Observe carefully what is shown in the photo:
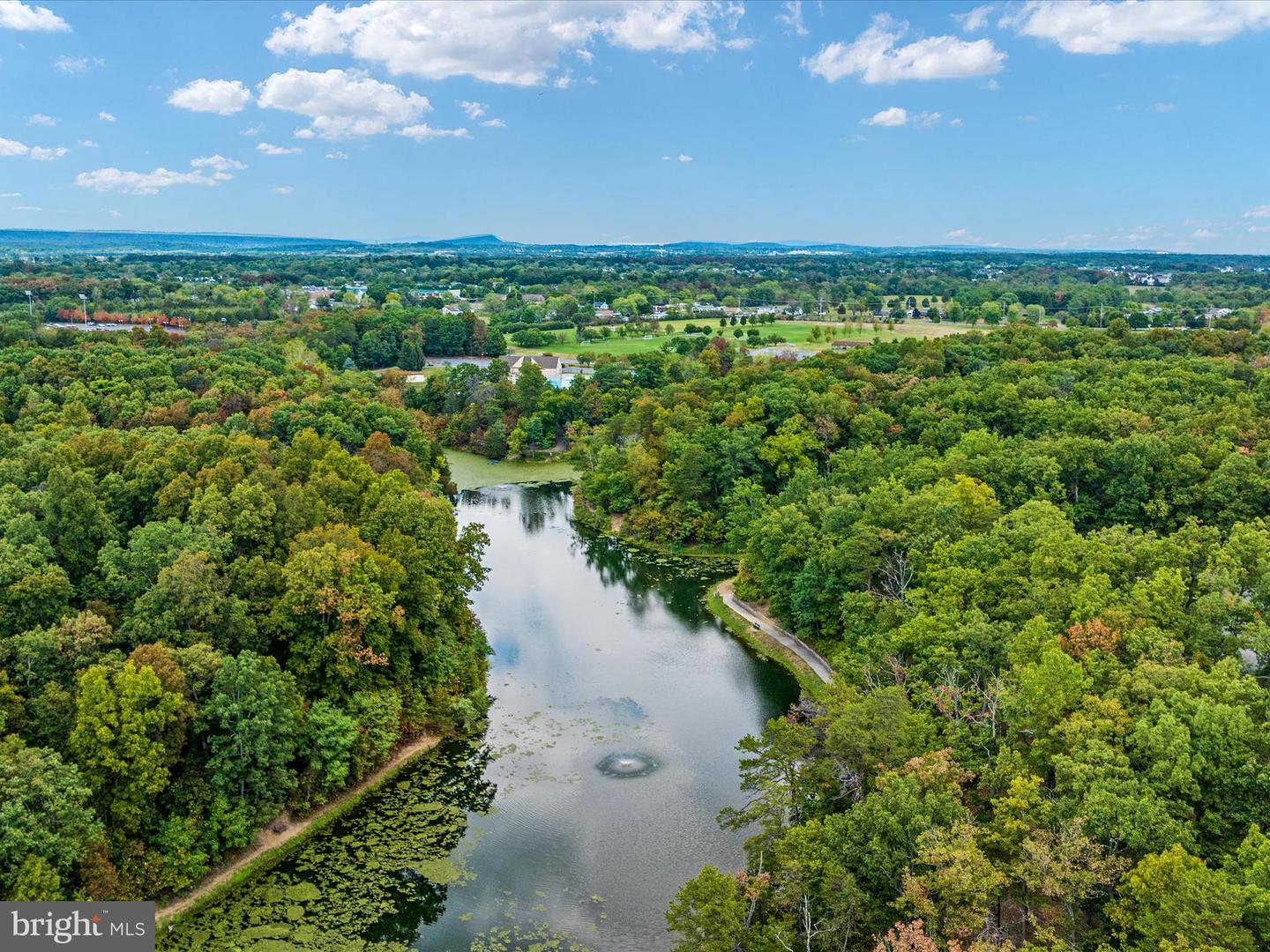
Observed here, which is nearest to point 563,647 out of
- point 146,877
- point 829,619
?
point 829,619

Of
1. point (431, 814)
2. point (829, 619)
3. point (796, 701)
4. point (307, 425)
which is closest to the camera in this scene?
point (431, 814)

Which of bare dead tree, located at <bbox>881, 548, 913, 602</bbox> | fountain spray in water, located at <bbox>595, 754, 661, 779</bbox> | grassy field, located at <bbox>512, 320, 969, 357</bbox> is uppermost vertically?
grassy field, located at <bbox>512, 320, 969, 357</bbox>

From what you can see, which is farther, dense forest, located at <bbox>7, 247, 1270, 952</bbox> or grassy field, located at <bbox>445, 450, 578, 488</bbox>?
grassy field, located at <bbox>445, 450, 578, 488</bbox>

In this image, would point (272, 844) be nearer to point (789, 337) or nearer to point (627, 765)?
point (627, 765)

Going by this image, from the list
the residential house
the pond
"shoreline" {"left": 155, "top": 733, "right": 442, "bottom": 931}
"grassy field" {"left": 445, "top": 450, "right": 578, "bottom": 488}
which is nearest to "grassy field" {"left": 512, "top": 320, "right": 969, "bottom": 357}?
the residential house

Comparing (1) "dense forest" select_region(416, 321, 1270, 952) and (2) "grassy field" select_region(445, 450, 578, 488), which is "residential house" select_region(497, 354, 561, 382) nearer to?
(2) "grassy field" select_region(445, 450, 578, 488)

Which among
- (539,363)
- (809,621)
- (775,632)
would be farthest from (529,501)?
(539,363)

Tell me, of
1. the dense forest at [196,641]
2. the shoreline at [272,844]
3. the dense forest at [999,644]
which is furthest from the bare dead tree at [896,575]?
the shoreline at [272,844]

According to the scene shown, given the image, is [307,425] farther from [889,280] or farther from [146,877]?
[889,280]
